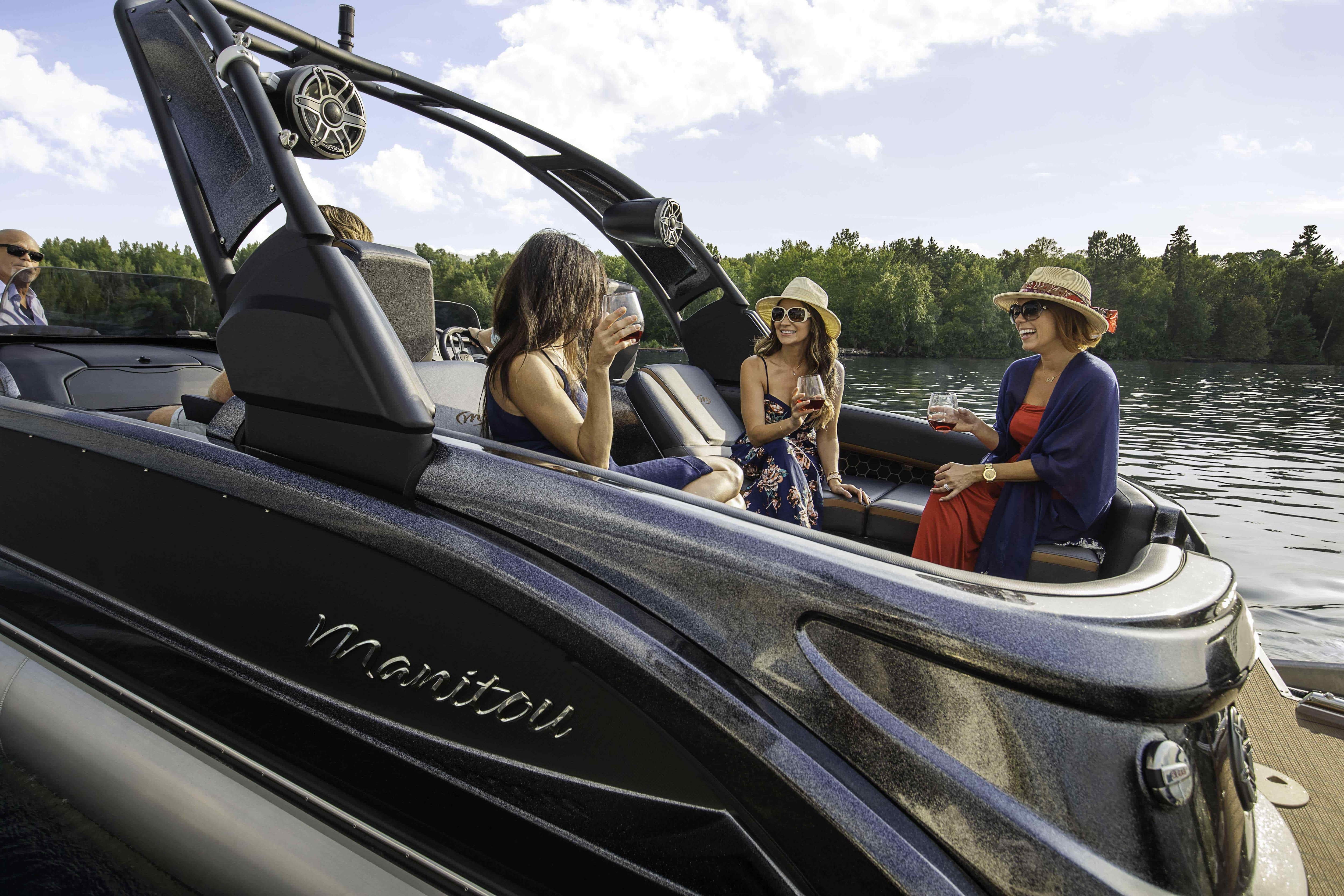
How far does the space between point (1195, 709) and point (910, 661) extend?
0.35m

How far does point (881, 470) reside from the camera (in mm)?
3631

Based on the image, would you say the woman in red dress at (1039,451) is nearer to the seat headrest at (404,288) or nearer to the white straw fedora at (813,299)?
the white straw fedora at (813,299)

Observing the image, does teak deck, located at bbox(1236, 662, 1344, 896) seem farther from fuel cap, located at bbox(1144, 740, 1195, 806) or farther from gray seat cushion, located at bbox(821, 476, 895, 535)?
gray seat cushion, located at bbox(821, 476, 895, 535)

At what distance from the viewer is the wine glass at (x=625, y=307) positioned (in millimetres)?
1440

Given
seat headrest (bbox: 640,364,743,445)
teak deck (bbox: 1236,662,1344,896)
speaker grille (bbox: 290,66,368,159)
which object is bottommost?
teak deck (bbox: 1236,662,1344,896)

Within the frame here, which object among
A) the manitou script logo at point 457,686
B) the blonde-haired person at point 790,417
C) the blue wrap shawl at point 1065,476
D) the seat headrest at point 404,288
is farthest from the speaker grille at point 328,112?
the blue wrap shawl at point 1065,476

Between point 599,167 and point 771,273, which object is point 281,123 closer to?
point 599,167

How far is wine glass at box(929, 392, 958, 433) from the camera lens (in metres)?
2.27

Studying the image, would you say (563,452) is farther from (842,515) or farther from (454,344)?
(454,344)

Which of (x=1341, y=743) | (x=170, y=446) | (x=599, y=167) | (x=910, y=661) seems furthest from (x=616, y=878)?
(x=599, y=167)

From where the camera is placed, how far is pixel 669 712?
3.03ft

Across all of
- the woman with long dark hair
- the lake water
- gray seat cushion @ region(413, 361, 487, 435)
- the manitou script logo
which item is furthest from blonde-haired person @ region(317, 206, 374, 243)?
the lake water

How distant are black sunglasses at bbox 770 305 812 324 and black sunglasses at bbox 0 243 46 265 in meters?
3.03

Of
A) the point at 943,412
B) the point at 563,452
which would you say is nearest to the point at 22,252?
the point at 563,452
